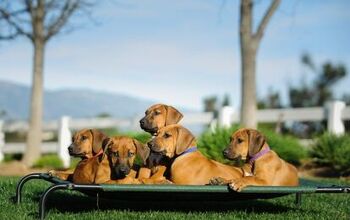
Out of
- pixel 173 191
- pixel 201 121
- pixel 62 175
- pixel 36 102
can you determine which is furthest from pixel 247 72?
pixel 173 191

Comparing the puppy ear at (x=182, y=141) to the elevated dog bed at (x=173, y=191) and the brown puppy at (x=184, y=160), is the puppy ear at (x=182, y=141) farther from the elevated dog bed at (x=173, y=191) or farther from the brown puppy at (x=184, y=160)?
the elevated dog bed at (x=173, y=191)

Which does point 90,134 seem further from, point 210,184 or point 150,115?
point 210,184

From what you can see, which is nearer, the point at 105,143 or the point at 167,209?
the point at 105,143

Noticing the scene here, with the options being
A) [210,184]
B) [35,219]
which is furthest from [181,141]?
[35,219]

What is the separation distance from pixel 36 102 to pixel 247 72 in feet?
23.5

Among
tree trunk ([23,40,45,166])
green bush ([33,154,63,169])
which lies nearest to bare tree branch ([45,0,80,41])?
tree trunk ([23,40,45,166])

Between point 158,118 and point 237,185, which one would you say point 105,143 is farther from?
point 237,185

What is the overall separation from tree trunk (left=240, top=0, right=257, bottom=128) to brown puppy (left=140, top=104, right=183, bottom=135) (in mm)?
9154

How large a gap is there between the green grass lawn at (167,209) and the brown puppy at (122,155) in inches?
16.7

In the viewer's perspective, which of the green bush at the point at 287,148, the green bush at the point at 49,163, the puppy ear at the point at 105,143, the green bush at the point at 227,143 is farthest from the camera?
the green bush at the point at 49,163

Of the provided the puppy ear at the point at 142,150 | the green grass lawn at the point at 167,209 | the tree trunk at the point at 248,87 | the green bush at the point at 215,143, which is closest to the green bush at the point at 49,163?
the green bush at the point at 215,143

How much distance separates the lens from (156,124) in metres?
6.59

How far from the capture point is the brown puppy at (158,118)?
6.59 metres

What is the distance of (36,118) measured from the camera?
66.0 feet
